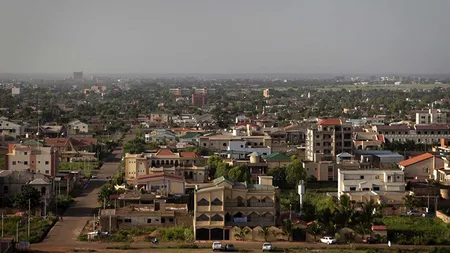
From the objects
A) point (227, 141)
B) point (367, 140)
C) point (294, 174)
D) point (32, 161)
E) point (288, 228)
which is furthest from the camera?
point (367, 140)

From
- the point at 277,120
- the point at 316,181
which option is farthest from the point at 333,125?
the point at 277,120

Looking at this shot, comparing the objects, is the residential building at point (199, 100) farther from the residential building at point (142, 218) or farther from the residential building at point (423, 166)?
the residential building at point (142, 218)

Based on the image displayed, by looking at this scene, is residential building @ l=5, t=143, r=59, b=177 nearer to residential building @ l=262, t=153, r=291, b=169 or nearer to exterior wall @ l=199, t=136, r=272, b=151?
residential building @ l=262, t=153, r=291, b=169

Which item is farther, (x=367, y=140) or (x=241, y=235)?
(x=367, y=140)

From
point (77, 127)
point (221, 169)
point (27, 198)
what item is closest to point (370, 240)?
point (27, 198)

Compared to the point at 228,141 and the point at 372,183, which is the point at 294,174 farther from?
the point at 228,141

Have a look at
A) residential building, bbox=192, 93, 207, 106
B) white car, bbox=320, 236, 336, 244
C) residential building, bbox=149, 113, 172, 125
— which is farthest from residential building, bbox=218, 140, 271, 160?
residential building, bbox=192, 93, 207, 106
